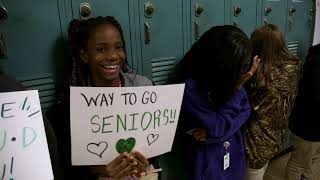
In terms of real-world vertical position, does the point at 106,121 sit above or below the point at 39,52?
below

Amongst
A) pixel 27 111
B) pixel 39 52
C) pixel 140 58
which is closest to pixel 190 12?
pixel 140 58

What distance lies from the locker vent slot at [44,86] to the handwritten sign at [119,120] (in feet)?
1.65

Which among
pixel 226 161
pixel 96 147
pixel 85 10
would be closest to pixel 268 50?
pixel 226 161

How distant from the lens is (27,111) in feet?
2.34

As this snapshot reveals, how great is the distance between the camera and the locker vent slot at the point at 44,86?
128 cm

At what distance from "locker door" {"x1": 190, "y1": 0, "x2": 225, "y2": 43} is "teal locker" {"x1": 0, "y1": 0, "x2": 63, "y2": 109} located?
2.90 ft

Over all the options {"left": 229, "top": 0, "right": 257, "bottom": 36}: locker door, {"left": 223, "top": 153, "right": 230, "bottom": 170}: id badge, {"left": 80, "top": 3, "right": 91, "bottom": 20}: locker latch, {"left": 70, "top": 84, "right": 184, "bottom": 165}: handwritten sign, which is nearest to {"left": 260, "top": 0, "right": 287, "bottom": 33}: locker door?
{"left": 229, "top": 0, "right": 257, "bottom": 36}: locker door

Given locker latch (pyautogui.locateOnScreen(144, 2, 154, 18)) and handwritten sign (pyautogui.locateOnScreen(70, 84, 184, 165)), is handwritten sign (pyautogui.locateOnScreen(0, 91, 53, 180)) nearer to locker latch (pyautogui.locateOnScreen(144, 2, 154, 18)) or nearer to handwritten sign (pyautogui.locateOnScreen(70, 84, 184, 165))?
handwritten sign (pyautogui.locateOnScreen(70, 84, 184, 165))

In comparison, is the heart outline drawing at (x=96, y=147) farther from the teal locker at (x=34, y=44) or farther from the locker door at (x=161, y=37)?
the locker door at (x=161, y=37)

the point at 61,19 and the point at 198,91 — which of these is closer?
the point at 61,19

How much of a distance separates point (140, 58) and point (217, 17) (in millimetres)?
700

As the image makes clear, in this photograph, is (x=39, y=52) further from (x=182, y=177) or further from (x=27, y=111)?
(x=182, y=177)

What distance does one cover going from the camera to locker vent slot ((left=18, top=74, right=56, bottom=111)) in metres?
1.28

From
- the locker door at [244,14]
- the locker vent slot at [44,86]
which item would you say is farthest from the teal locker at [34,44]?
the locker door at [244,14]
